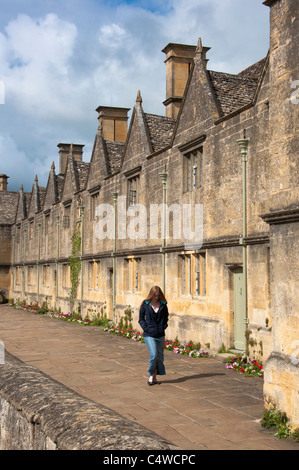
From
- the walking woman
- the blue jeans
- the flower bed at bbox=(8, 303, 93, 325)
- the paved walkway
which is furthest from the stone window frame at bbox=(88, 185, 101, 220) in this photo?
the blue jeans

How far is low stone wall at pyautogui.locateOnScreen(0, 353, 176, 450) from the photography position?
313 cm

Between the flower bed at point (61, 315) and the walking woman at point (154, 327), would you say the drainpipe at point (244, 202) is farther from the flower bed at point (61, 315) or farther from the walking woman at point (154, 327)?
the flower bed at point (61, 315)

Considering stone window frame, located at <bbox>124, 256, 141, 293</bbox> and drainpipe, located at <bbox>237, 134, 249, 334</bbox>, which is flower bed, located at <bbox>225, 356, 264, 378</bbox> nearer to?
drainpipe, located at <bbox>237, 134, 249, 334</bbox>

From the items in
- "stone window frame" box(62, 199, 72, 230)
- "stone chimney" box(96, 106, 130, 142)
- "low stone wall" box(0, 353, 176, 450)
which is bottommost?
"low stone wall" box(0, 353, 176, 450)

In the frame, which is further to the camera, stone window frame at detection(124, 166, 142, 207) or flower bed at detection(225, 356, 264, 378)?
stone window frame at detection(124, 166, 142, 207)

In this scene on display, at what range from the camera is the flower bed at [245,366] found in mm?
9984

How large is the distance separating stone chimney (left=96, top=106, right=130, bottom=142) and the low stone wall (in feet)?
69.3

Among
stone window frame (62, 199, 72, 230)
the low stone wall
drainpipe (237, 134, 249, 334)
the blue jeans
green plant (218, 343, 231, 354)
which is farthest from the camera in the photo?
stone window frame (62, 199, 72, 230)

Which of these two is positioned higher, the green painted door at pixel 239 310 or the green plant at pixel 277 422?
the green painted door at pixel 239 310

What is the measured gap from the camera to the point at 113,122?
2553cm

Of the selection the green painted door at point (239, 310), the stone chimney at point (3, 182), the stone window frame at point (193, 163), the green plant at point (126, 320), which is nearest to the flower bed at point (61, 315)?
the green plant at point (126, 320)

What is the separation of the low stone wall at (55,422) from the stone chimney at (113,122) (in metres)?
21.1

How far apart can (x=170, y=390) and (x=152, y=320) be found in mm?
1197

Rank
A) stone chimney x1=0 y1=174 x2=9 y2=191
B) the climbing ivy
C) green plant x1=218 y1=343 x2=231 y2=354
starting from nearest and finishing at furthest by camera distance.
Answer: green plant x1=218 y1=343 x2=231 y2=354, the climbing ivy, stone chimney x1=0 y1=174 x2=9 y2=191
